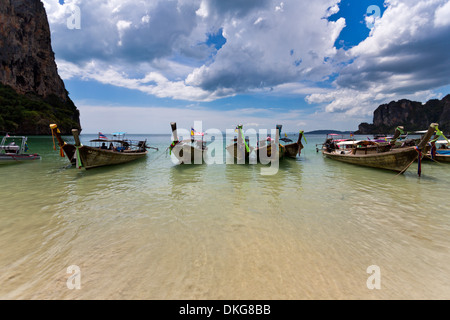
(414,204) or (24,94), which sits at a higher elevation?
(24,94)

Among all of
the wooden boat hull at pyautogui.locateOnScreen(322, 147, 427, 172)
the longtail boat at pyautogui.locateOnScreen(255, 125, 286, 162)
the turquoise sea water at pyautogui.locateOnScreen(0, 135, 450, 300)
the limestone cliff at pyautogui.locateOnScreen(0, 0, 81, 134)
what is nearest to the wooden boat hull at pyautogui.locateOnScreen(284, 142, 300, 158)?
the longtail boat at pyautogui.locateOnScreen(255, 125, 286, 162)

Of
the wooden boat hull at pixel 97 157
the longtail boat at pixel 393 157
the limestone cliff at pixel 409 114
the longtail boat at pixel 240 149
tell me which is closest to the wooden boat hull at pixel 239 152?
the longtail boat at pixel 240 149

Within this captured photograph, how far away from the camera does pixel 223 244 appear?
511 cm

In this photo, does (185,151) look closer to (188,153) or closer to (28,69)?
(188,153)

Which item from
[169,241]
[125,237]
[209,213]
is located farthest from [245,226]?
[125,237]

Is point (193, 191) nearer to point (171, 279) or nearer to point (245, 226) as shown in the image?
point (245, 226)

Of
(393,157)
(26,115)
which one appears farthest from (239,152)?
(26,115)

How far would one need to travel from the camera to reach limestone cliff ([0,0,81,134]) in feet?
258

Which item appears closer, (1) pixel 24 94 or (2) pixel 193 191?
(2) pixel 193 191

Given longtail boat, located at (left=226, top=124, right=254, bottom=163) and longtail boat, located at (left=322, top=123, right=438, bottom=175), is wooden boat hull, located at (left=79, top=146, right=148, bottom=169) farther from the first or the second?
longtail boat, located at (left=322, top=123, right=438, bottom=175)

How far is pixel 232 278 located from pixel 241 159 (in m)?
19.6

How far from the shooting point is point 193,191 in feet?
34.9

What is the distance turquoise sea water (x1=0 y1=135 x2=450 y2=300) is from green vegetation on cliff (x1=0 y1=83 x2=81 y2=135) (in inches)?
3617
